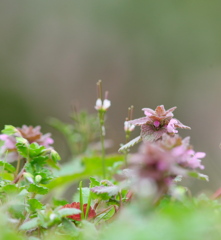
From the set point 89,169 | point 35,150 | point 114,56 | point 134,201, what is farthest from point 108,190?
point 114,56

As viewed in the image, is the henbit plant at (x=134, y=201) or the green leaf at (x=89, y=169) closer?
the henbit plant at (x=134, y=201)

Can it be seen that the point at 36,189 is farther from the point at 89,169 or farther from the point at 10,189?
the point at 89,169

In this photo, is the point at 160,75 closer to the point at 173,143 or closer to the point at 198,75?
the point at 198,75

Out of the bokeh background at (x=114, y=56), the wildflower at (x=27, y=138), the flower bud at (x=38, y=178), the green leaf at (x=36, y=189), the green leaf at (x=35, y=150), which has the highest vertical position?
the bokeh background at (x=114, y=56)

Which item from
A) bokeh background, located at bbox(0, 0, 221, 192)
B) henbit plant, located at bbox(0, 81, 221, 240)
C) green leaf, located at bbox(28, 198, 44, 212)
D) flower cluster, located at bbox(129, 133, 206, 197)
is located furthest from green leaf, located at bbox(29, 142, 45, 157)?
bokeh background, located at bbox(0, 0, 221, 192)

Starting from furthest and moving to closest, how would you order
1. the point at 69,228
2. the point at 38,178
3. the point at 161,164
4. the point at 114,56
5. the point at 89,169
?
the point at 114,56 < the point at 89,169 < the point at 38,178 < the point at 69,228 < the point at 161,164

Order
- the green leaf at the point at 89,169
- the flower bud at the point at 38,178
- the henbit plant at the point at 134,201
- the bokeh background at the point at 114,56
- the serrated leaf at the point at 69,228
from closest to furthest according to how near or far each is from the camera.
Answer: the henbit plant at the point at 134,201 < the serrated leaf at the point at 69,228 < the flower bud at the point at 38,178 < the green leaf at the point at 89,169 < the bokeh background at the point at 114,56

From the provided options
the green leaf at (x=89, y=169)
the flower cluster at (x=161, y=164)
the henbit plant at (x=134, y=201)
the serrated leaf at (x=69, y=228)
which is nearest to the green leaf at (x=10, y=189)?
the henbit plant at (x=134, y=201)

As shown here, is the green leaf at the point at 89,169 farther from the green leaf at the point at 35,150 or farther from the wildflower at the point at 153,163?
the wildflower at the point at 153,163

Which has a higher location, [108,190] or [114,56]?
[114,56]

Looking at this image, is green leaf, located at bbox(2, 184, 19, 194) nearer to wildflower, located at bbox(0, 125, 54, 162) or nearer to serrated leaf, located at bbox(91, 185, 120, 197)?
serrated leaf, located at bbox(91, 185, 120, 197)
